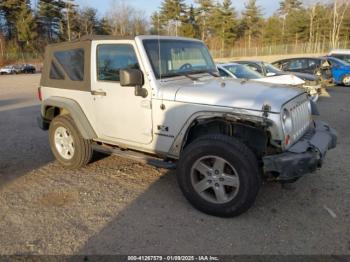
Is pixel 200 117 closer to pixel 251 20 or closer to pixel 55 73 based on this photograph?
pixel 55 73

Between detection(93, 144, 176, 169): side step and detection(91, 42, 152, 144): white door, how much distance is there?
177 mm

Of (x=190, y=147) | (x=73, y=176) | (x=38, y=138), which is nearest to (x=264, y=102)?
(x=190, y=147)

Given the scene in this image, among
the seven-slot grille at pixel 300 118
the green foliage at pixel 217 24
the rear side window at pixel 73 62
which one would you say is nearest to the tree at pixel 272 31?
the green foliage at pixel 217 24

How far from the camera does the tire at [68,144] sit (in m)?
5.41

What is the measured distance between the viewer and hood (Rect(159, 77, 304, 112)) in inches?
151

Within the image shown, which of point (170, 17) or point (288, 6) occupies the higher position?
point (288, 6)

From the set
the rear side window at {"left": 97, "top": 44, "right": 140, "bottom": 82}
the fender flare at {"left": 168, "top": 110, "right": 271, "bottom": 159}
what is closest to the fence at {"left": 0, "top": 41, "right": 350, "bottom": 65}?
the rear side window at {"left": 97, "top": 44, "right": 140, "bottom": 82}

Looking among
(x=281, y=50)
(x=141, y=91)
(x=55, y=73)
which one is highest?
(x=55, y=73)

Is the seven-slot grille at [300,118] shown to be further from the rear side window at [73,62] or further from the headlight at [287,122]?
the rear side window at [73,62]

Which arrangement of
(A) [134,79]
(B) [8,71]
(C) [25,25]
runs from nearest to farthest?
(A) [134,79]
(B) [8,71]
(C) [25,25]

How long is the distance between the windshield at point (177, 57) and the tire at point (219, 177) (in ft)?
3.76

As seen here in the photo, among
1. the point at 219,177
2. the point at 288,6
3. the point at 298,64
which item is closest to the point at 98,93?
the point at 219,177

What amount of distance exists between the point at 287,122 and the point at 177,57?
72.7 inches

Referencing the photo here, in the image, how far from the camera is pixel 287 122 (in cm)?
384
